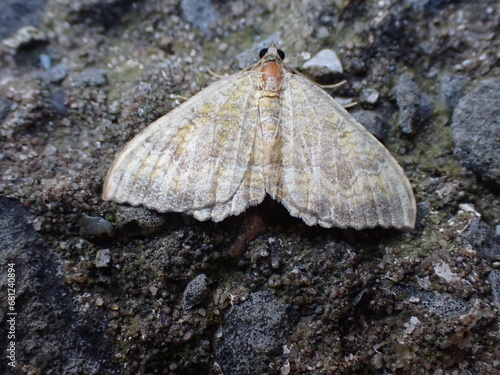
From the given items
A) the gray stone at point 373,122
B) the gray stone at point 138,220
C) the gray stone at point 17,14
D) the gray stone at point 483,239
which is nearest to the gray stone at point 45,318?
the gray stone at point 138,220

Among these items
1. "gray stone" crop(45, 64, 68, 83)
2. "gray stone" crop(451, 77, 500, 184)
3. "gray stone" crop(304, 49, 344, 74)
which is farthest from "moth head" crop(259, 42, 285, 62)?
"gray stone" crop(45, 64, 68, 83)

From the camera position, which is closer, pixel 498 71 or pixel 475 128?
pixel 475 128

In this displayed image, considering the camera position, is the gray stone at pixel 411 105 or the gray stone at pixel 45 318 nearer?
the gray stone at pixel 45 318

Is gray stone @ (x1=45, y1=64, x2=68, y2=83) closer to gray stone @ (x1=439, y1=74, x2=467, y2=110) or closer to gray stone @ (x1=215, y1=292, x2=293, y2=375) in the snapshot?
gray stone @ (x1=215, y1=292, x2=293, y2=375)

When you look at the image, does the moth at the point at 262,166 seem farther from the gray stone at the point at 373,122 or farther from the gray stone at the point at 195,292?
the gray stone at the point at 195,292

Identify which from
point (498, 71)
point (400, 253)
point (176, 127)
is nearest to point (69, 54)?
point (176, 127)

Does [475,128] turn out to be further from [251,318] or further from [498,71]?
[251,318]

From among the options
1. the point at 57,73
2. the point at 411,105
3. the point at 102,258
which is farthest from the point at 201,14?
the point at 102,258
